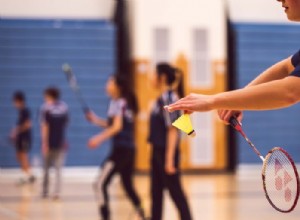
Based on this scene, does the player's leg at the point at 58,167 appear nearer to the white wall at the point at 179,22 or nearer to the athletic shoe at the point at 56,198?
the athletic shoe at the point at 56,198

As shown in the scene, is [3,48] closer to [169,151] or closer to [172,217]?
[172,217]

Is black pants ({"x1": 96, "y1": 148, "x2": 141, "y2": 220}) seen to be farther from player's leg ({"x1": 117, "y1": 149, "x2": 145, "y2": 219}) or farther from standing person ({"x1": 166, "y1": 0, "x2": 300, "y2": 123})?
standing person ({"x1": 166, "y1": 0, "x2": 300, "y2": 123})

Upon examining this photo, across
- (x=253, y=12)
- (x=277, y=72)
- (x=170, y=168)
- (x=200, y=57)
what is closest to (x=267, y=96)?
(x=277, y=72)

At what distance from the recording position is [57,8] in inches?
726

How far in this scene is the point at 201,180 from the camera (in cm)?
1669

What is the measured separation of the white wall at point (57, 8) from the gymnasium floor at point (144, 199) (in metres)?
4.08

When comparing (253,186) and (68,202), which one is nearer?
(68,202)

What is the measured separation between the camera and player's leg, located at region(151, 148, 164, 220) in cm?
766

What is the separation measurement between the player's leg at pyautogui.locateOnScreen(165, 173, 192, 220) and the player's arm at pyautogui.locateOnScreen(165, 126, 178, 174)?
9 cm

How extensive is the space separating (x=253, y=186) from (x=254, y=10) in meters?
5.78

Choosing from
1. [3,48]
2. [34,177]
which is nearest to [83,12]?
[3,48]

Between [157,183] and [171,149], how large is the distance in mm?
425

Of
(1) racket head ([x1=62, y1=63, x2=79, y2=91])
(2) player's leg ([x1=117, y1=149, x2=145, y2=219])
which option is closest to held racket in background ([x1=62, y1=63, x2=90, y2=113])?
(1) racket head ([x1=62, y1=63, x2=79, y2=91])

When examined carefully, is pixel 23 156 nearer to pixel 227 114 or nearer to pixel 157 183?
pixel 157 183
